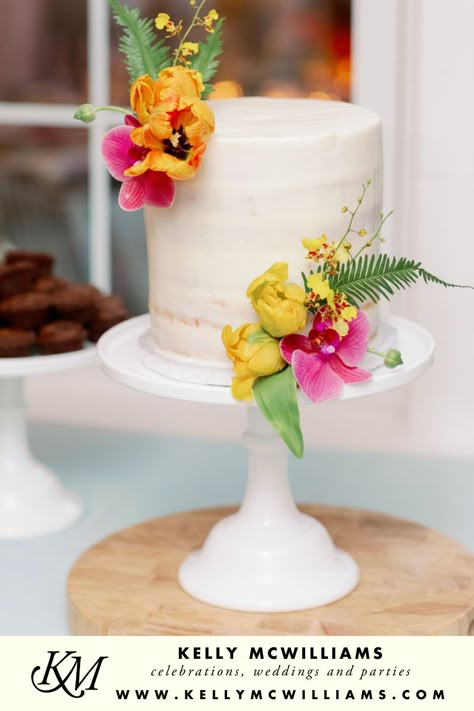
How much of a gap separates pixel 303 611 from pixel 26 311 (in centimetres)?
42

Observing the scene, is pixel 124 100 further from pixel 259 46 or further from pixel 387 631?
pixel 387 631

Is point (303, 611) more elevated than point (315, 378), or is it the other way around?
point (315, 378)

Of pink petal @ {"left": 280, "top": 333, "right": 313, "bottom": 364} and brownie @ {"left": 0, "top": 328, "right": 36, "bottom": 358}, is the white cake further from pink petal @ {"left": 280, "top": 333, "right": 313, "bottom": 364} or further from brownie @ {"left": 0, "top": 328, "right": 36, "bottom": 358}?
brownie @ {"left": 0, "top": 328, "right": 36, "bottom": 358}

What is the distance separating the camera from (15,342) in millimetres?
1171

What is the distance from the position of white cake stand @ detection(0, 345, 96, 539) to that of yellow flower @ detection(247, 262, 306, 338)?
0.36 metres

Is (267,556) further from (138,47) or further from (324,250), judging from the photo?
(138,47)

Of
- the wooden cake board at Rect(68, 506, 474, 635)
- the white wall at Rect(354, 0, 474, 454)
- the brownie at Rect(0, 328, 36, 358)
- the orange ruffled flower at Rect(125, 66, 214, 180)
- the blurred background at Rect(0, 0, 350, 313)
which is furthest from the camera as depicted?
the blurred background at Rect(0, 0, 350, 313)

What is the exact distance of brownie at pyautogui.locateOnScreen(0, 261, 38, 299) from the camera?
47.9 inches

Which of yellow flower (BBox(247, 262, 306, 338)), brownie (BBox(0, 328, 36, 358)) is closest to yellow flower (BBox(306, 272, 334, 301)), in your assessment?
yellow flower (BBox(247, 262, 306, 338))

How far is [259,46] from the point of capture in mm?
2211

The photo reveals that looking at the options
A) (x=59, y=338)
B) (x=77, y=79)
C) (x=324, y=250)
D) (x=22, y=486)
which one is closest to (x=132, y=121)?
(x=324, y=250)

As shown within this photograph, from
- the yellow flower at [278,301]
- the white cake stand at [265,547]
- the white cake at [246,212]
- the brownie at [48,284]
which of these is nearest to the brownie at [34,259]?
the brownie at [48,284]

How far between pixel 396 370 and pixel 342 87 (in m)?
1.37

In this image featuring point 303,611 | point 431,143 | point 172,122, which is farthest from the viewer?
point 431,143
